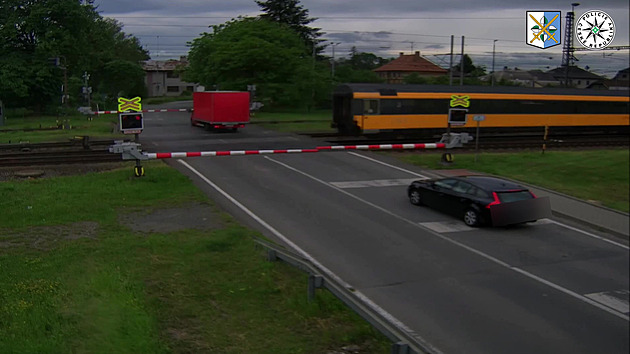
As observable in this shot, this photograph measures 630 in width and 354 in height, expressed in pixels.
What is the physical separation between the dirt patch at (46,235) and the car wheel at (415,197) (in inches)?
342

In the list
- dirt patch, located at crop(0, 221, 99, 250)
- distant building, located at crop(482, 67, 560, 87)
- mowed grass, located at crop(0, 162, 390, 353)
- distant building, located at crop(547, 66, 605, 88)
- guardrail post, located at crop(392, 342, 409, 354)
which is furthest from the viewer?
dirt patch, located at crop(0, 221, 99, 250)

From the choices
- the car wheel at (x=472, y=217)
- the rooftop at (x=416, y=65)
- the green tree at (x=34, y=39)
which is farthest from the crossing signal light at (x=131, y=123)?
the rooftop at (x=416, y=65)

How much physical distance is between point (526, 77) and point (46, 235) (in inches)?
442

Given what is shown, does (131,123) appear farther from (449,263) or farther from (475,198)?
(475,198)

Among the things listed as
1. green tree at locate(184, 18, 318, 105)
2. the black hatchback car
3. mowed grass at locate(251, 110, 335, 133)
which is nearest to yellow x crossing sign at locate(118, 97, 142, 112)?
the black hatchback car

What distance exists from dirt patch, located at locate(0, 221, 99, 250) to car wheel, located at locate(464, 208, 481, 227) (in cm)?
840

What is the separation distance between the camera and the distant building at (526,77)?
4.79 m

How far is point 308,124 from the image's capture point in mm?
38406

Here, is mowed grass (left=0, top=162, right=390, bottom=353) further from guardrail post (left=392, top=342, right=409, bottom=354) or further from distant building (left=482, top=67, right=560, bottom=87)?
distant building (left=482, top=67, right=560, bottom=87)

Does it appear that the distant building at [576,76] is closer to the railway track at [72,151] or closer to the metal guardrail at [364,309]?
the metal guardrail at [364,309]

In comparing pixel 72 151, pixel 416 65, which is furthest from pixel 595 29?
pixel 72 151

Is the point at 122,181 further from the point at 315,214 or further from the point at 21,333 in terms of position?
the point at 21,333

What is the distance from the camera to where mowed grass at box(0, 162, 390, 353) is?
7352 mm

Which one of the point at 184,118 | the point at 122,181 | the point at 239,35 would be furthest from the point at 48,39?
the point at 184,118
